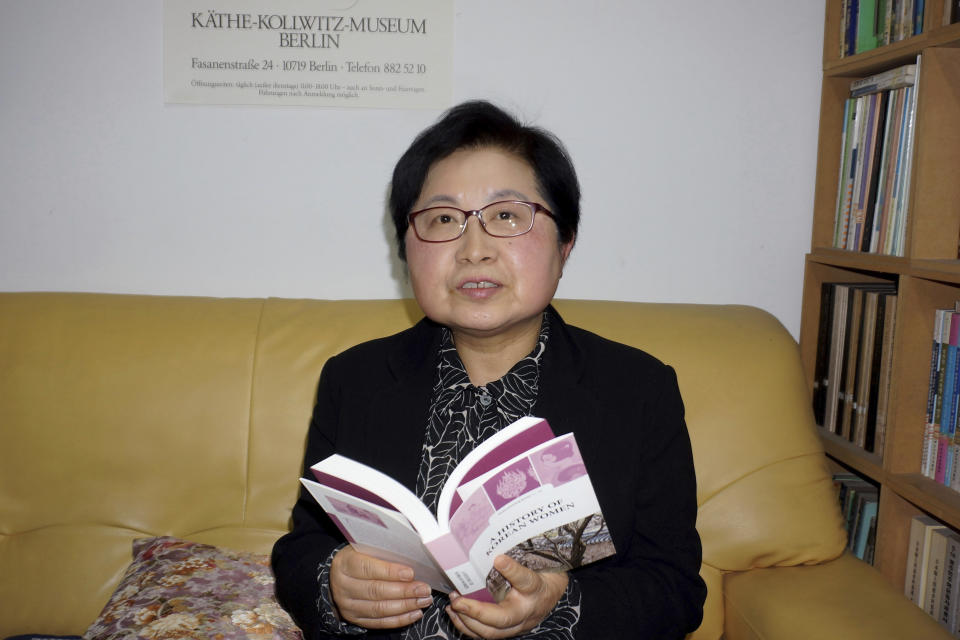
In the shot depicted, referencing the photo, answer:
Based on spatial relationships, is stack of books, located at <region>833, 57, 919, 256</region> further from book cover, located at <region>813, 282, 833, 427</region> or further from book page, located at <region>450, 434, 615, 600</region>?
book page, located at <region>450, 434, 615, 600</region>

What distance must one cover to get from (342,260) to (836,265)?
1253 mm

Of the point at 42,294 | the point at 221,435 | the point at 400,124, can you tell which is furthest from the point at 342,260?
the point at 42,294

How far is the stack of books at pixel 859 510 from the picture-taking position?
1.77 metres

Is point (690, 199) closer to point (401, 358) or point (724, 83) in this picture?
point (724, 83)

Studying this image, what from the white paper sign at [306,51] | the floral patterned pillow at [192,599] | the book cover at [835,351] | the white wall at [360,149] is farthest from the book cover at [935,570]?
the white paper sign at [306,51]

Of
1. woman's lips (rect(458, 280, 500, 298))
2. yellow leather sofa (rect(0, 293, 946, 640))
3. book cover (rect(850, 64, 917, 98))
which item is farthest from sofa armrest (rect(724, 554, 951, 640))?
book cover (rect(850, 64, 917, 98))

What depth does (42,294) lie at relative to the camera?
1.68 meters

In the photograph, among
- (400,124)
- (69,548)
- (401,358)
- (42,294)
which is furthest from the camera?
(400,124)

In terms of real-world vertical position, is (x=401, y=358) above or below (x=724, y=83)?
below

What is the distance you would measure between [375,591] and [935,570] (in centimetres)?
124

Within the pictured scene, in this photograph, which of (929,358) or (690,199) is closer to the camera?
(929,358)

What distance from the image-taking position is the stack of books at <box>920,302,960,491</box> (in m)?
1.48

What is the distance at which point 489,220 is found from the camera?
1212 millimetres

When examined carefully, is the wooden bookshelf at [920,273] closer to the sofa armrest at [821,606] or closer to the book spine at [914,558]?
the book spine at [914,558]
